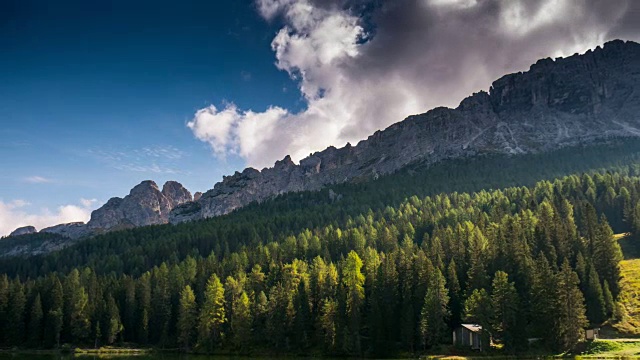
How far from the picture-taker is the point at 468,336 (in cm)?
8525

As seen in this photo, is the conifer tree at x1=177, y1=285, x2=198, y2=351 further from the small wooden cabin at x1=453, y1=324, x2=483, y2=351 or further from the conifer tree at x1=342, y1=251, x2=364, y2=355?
the small wooden cabin at x1=453, y1=324, x2=483, y2=351

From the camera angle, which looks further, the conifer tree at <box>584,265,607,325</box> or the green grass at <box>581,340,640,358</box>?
the conifer tree at <box>584,265,607,325</box>

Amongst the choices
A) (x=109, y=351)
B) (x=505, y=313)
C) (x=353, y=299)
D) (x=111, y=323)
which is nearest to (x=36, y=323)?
(x=111, y=323)

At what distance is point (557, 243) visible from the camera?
10462 centimetres

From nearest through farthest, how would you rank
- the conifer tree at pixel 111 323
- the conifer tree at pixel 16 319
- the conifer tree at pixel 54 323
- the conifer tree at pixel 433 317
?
the conifer tree at pixel 433 317
the conifer tree at pixel 54 323
the conifer tree at pixel 111 323
the conifer tree at pixel 16 319

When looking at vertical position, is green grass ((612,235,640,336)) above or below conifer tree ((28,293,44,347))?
above

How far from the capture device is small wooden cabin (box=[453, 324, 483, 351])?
272 feet

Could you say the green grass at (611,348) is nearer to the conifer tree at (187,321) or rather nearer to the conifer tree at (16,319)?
the conifer tree at (187,321)

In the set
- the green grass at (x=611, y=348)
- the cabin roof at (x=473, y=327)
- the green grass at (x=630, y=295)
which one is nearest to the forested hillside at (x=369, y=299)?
the cabin roof at (x=473, y=327)

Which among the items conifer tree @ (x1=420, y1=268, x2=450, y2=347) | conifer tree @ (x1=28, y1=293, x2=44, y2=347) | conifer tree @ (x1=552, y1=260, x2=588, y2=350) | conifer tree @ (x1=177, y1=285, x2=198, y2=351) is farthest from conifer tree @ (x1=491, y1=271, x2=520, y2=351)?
conifer tree @ (x1=28, y1=293, x2=44, y2=347)

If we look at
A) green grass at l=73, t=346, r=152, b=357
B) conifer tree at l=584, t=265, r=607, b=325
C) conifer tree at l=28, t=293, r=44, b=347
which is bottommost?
green grass at l=73, t=346, r=152, b=357

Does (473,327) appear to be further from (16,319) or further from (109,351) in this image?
(16,319)

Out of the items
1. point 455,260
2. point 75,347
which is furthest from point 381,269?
point 75,347

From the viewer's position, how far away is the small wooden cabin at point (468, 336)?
272 ft
